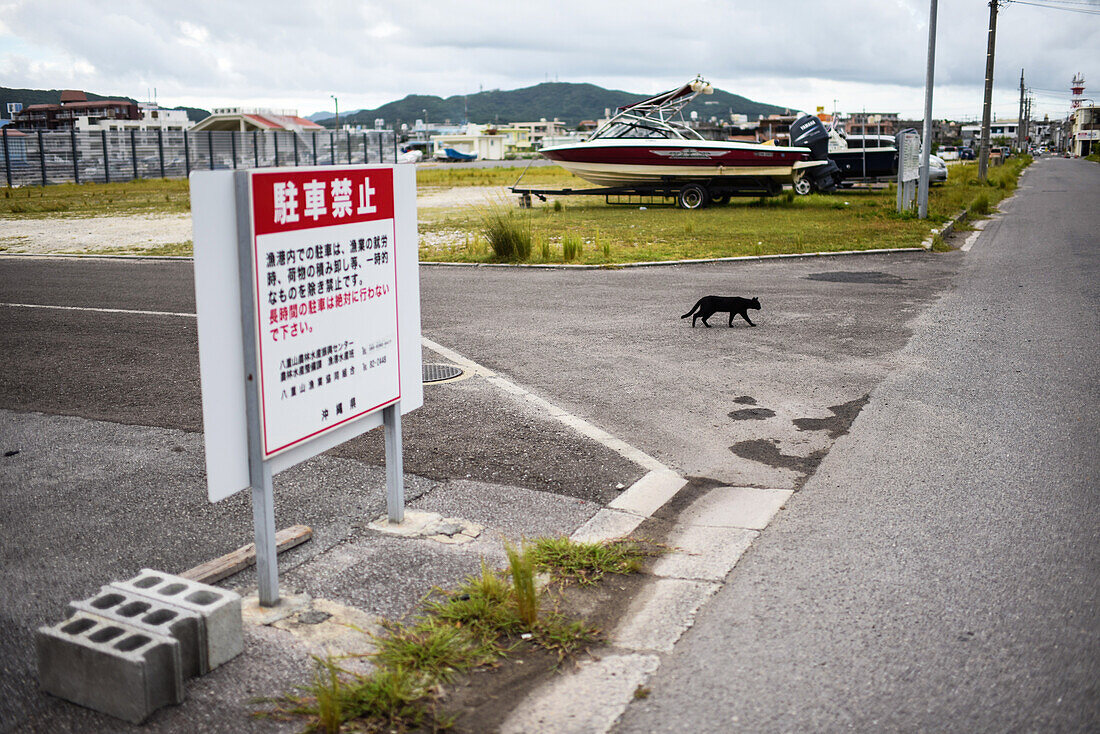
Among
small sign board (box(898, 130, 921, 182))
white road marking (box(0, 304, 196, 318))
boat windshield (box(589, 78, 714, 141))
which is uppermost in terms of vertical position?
boat windshield (box(589, 78, 714, 141))

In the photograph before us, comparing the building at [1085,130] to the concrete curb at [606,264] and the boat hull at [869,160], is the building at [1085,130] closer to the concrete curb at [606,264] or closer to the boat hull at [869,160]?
the boat hull at [869,160]

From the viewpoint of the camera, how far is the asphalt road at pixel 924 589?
2896 millimetres

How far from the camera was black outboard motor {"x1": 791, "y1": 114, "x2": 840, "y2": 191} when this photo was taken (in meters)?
30.6

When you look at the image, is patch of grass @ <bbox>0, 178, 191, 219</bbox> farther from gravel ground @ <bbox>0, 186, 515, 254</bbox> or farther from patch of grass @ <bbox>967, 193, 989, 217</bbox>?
patch of grass @ <bbox>967, 193, 989, 217</bbox>

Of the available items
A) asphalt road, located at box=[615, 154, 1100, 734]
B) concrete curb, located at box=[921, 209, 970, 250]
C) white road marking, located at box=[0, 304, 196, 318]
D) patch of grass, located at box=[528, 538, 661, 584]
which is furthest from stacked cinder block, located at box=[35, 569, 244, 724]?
concrete curb, located at box=[921, 209, 970, 250]

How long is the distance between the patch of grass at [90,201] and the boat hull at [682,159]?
1223 cm

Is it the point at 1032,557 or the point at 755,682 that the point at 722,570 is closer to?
the point at 755,682

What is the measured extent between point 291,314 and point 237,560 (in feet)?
3.58

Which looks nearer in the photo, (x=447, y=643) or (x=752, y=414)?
(x=447, y=643)

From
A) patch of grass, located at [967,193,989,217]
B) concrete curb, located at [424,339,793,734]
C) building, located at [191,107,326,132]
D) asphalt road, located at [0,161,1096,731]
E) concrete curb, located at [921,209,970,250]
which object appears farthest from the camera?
building, located at [191,107,326,132]

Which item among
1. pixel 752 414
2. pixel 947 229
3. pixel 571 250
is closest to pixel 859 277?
pixel 571 250

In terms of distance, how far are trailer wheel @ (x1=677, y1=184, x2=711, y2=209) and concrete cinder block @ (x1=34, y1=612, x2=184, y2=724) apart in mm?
24646

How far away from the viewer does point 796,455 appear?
539cm

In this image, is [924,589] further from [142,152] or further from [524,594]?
[142,152]
